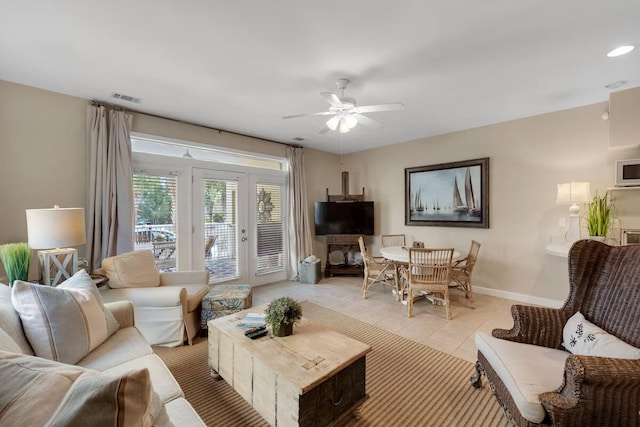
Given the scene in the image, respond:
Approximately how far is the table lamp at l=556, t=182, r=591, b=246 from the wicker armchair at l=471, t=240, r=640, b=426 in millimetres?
1762

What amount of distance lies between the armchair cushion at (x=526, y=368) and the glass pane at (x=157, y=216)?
3.80 metres

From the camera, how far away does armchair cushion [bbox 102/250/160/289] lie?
269 cm

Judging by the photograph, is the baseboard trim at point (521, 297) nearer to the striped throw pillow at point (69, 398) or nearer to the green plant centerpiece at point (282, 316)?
the green plant centerpiece at point (282, 316)

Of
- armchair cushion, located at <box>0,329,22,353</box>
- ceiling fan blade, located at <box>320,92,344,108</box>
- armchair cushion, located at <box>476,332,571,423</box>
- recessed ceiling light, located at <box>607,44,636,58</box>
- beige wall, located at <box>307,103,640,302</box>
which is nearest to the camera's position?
armchair cushion, located at <box>0,329,22,353</box>

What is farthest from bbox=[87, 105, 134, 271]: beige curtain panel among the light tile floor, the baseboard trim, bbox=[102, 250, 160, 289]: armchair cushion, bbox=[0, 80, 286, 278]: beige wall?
the baseboard trim

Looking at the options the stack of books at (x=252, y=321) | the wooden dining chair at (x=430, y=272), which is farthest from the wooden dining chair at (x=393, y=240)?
the stack of books at (x=252, y=321)

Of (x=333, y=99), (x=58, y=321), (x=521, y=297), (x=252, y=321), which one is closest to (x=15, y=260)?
(x=58, y=321)

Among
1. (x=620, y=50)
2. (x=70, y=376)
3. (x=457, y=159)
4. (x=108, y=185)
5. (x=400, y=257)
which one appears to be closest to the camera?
(x=70, y=376)

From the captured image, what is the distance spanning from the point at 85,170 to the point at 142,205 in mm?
700

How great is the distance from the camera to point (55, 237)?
2.33m

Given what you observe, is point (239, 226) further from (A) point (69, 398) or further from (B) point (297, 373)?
(A) point (69, 398)

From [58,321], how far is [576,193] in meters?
4.74

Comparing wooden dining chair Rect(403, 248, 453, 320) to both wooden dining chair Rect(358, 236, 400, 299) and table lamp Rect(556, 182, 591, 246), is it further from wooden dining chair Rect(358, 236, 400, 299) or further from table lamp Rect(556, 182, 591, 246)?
table lamp Rect(556, 182, 591, 246)

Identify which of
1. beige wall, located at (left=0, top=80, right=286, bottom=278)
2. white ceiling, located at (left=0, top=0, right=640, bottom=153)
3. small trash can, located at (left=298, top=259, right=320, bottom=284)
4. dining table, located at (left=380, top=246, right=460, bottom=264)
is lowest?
small trash can, located at (left=298, top=259, right=320, bottom=284)
